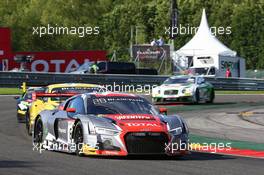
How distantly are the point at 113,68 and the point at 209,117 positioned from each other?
2471cm

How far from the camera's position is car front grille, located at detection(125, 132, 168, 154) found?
1206 centimetres

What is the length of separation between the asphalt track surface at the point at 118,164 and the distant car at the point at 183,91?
15.0 metres

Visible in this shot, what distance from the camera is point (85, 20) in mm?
80562

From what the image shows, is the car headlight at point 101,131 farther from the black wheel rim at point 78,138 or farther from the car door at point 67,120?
the car door at point 67,120

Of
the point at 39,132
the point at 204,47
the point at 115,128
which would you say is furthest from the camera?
the point at 204,47

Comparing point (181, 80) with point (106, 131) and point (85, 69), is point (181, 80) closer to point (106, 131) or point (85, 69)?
point (85, 69)

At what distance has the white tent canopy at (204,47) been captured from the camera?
54438mm

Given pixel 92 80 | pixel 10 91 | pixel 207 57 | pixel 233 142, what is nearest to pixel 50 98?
pixel 233 142

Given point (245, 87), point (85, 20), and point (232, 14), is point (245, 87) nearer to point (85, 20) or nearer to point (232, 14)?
point (85, 20)

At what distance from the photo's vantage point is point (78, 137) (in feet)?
41.5

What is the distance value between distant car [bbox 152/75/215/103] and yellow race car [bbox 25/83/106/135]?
1010 cm

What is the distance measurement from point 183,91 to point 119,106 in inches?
616

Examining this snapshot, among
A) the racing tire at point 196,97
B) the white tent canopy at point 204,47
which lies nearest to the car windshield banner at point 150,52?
the white tent canopy at point 204,47

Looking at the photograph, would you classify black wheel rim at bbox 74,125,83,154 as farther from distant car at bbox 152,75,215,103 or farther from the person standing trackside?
the person standing trackside
